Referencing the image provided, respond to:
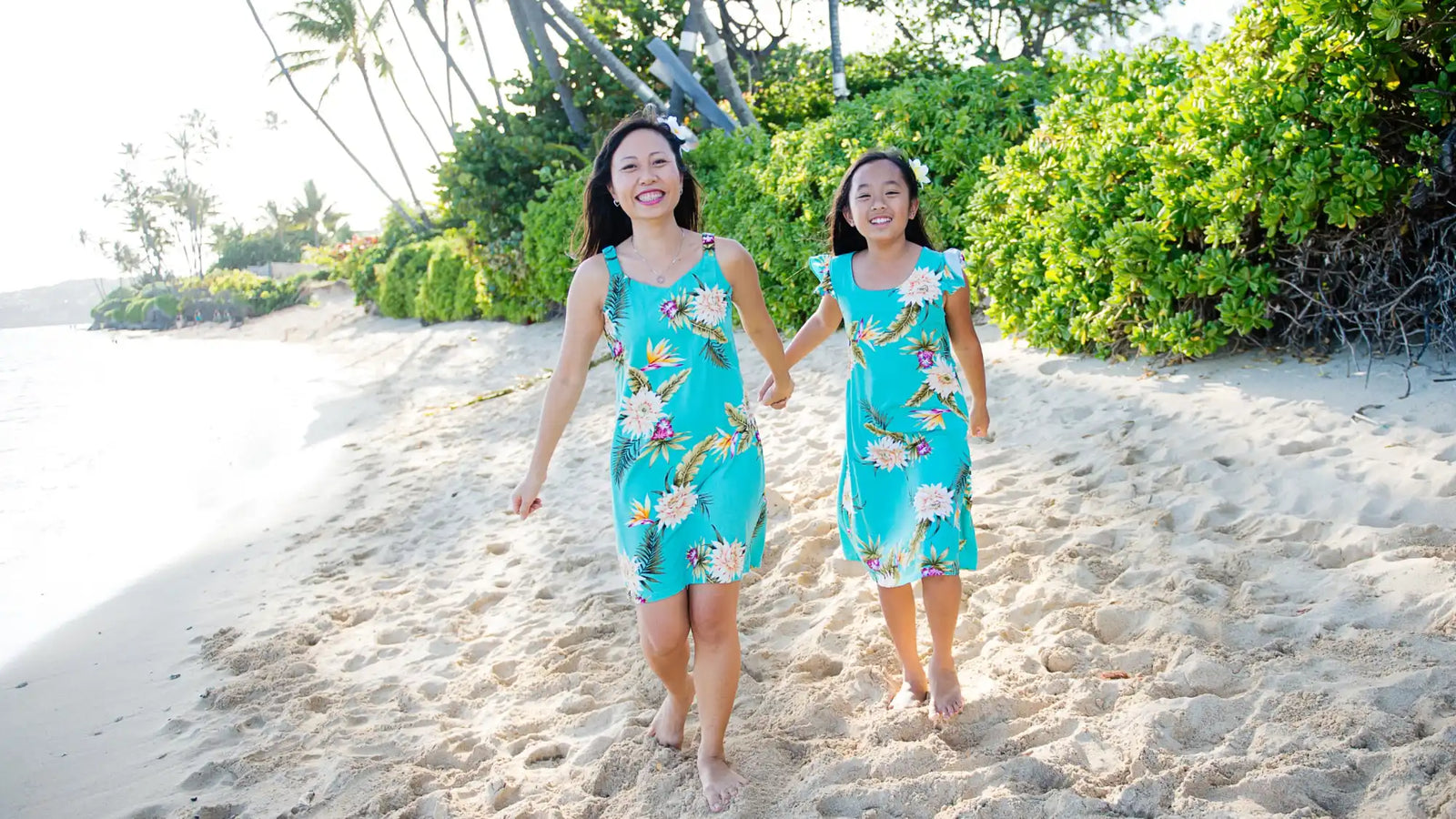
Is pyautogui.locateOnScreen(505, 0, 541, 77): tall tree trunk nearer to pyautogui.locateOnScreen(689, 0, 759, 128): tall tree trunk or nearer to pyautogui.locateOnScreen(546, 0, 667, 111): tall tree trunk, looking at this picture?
pyautogui.locateOnScreen(546, 0, 667, 111): tall tree trunk

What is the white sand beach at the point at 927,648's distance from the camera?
100 inches

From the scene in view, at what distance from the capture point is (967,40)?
15375 millimetres

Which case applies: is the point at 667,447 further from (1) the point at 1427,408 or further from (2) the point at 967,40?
(2) the point at 967,40

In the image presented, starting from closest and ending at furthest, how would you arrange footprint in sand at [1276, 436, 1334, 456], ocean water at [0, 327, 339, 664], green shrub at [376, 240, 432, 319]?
footprint in sand at [1276, 436, 1334, 456], ocean water at [0, 327, 339, 664], green shrub at [376, 240, 432, 319]

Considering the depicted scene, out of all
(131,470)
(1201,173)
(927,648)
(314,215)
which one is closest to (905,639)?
(927,648)

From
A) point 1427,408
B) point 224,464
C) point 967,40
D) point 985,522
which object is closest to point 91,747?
point 985,522

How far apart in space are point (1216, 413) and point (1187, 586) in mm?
1625

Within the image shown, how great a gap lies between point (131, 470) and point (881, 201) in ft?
34.2

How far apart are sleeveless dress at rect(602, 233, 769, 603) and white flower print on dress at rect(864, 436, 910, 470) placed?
40 centimetres

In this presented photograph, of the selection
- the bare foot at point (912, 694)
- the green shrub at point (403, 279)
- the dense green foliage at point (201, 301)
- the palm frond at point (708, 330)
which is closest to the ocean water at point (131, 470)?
the green shrub at point (403, 279)

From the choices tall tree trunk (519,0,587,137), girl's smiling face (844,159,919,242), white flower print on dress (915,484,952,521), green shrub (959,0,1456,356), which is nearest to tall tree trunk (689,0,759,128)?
tall tree trunk (519,0,587,137)

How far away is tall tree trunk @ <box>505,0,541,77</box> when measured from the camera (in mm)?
15219

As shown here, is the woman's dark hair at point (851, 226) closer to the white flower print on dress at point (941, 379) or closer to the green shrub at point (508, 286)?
the white flower print on dress at point (941, 379)

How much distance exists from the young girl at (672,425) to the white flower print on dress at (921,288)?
504 mm
